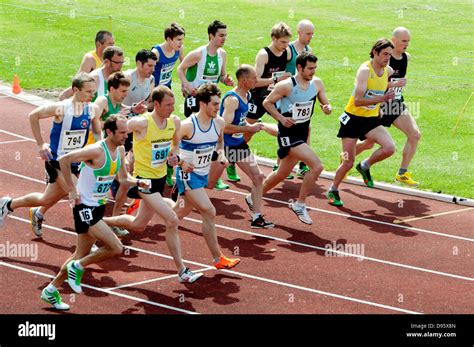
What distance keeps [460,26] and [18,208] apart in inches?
783

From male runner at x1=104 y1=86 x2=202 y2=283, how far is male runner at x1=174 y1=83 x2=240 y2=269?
0.63 ft

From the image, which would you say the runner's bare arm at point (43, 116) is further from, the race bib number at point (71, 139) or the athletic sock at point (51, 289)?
the athletic sock at point (51, 289)

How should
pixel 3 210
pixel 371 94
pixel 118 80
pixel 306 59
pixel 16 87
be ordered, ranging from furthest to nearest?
1. pixel 16 87
2. pixel 371 94
3. pixel 306 59
4. pixel 3 210
5. pixel 118 80

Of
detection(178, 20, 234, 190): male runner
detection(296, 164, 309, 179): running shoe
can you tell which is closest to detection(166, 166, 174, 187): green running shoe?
detection(178, 20, 234, 190): male runner

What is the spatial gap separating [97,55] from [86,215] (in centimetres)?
482

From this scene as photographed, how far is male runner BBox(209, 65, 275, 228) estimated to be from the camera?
45.8 feet

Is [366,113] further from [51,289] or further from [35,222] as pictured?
[51,289]

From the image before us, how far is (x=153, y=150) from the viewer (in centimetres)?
1245

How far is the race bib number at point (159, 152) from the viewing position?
12.4 metres

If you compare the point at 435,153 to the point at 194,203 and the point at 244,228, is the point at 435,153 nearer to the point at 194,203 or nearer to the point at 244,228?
the point at 244,228

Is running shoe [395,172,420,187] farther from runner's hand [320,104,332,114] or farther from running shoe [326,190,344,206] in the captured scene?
runner's hand [320,104,332,114]

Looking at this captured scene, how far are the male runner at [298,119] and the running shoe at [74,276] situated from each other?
4.19 meters
